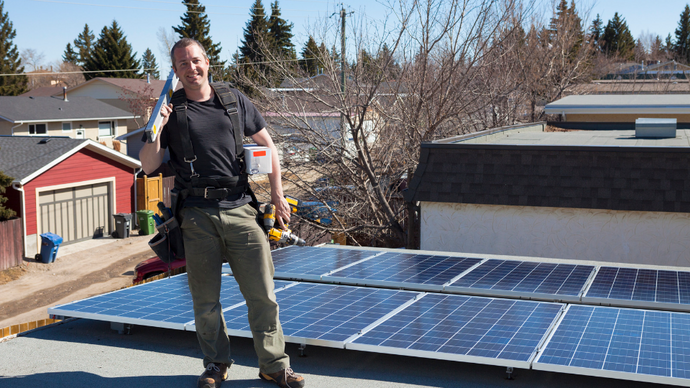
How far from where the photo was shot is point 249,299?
163 inches

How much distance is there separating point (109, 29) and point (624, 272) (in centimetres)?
6702

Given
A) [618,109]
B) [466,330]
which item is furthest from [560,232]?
[618,109]

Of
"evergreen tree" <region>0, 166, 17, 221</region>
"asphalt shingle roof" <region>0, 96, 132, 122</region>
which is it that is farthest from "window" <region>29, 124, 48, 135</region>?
"evergreen tree" <region>0, 166, 17, 221</region>

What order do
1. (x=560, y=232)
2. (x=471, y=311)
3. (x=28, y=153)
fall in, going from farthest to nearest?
(x=28, y=153) < (x=560, y=232) < (x=471, y=311)

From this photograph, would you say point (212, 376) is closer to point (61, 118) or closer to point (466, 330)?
point (466, 330)

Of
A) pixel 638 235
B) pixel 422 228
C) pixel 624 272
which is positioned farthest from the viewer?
pixel 422 228

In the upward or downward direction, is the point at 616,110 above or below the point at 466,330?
above

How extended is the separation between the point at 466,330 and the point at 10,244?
2250 centimetres

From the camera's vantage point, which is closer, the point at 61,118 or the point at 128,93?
the point at 61,118

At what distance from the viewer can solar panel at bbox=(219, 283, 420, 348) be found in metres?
4.78

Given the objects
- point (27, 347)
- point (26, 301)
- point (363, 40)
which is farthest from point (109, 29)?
point (27, 347)

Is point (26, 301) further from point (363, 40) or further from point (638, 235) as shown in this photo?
point (638, 235)

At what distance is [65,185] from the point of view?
27125mm

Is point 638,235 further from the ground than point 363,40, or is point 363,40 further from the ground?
point 363,40
